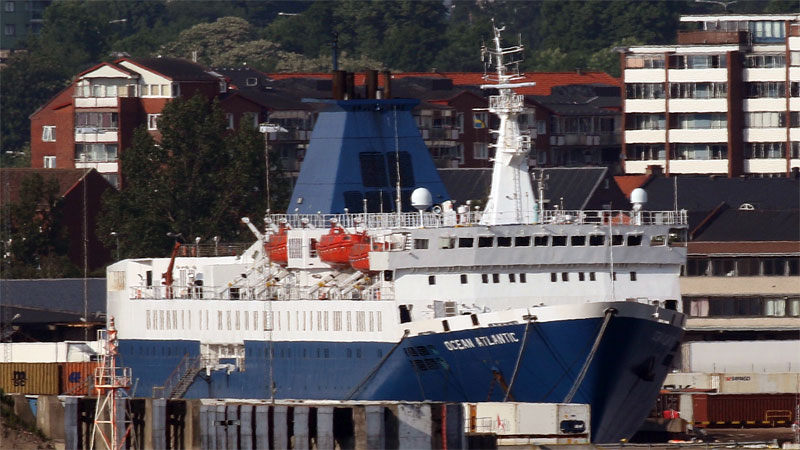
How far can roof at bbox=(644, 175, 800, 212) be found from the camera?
134 metres

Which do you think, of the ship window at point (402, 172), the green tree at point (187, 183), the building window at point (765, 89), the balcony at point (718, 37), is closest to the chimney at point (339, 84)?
the ship window at point (402, 172)

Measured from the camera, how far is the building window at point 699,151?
538ft

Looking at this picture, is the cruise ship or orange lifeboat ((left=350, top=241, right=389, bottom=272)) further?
orange lifeboat ((left=350, top=241, right=389, bottom=272))

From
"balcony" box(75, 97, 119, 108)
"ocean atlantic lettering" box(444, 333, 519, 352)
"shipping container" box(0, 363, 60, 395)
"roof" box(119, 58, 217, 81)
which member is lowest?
"shipping container" box(0, 363, 60, 395)

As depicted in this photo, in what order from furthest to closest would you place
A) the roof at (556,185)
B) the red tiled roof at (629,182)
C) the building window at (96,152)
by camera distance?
the building window at (96,152)
the red tiled roof at (629,182)
the roof at (556,185)

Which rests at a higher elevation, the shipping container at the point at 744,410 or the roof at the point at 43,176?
the roof at the point at 43,176

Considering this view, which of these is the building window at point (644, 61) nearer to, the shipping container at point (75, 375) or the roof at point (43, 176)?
the roof at point (43, 176)

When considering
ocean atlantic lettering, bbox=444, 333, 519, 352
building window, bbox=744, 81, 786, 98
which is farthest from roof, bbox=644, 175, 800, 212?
ocean atlantic lettering, bbox=444, 333, 519, 352

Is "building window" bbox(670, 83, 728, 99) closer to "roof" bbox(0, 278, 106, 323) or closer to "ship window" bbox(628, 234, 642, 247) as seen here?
"roof" bbox(0, 278, 106, 323)

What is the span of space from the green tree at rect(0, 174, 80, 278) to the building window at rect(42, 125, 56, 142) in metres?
26.0

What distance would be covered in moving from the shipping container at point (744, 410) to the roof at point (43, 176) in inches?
2724

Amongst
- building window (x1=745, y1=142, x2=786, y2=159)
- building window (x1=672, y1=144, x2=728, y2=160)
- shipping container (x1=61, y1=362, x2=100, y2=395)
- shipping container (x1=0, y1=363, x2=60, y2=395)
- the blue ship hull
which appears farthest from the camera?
building window (x1=672, y1=144, x2=728, y2=160)

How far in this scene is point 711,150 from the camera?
16400 cm

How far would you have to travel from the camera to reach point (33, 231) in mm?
137500
